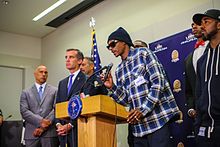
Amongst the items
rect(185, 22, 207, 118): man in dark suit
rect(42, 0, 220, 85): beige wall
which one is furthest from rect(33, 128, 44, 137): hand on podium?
rect(185, 22, 207, 118): man in dark suit

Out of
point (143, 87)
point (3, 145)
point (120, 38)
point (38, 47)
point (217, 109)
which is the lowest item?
point (3, 145)

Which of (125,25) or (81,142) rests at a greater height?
(125,25)

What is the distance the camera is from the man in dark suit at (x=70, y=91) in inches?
104

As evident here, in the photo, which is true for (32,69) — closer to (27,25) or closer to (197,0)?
(27,25)

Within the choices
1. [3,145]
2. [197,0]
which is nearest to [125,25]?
[197,0]

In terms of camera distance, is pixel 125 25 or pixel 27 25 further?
pixel 27 25

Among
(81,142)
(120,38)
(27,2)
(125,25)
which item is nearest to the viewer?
(81,142)

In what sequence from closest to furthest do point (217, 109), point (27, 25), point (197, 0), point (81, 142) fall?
point (217, 109)
point (81, 142)
point (197, 0)
point (27, 25)

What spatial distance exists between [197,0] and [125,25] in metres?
1.38

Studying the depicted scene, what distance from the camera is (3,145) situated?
16.7 ft

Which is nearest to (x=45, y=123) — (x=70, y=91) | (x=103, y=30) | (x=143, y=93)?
(x=70, y=91)

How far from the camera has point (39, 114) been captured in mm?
3826

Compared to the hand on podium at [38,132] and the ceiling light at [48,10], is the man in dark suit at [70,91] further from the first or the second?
the ceiling light at [48,10]

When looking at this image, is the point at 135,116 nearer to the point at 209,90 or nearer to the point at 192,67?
the point at 209,90
